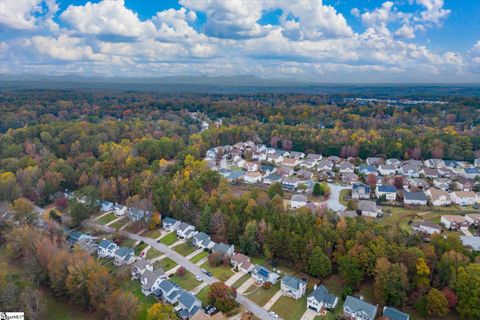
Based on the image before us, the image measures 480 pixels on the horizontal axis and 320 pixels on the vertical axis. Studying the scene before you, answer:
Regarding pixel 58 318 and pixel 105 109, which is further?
pixel 105 109

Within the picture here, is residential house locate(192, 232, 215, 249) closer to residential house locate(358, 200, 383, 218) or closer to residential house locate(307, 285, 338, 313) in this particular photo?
residential house locate(307, 285, 338, 313)

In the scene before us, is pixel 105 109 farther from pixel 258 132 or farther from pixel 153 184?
pixel 153 184

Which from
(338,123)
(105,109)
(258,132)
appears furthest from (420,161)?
(105,109)

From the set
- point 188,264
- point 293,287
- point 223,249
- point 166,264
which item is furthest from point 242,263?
point 166,264

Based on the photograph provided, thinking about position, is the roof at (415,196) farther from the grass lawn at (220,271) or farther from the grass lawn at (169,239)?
the grass lawn at (169,239)

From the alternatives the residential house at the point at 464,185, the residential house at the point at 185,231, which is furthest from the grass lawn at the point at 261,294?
the residential house at the point at 464,185

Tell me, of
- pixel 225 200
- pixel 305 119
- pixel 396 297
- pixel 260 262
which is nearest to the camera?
pixel 396 297

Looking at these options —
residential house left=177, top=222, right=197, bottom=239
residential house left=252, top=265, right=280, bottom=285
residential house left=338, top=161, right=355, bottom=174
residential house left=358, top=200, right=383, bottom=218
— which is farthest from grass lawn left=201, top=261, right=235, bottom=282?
residential house left=338, top=161, right=355, bottom=174
